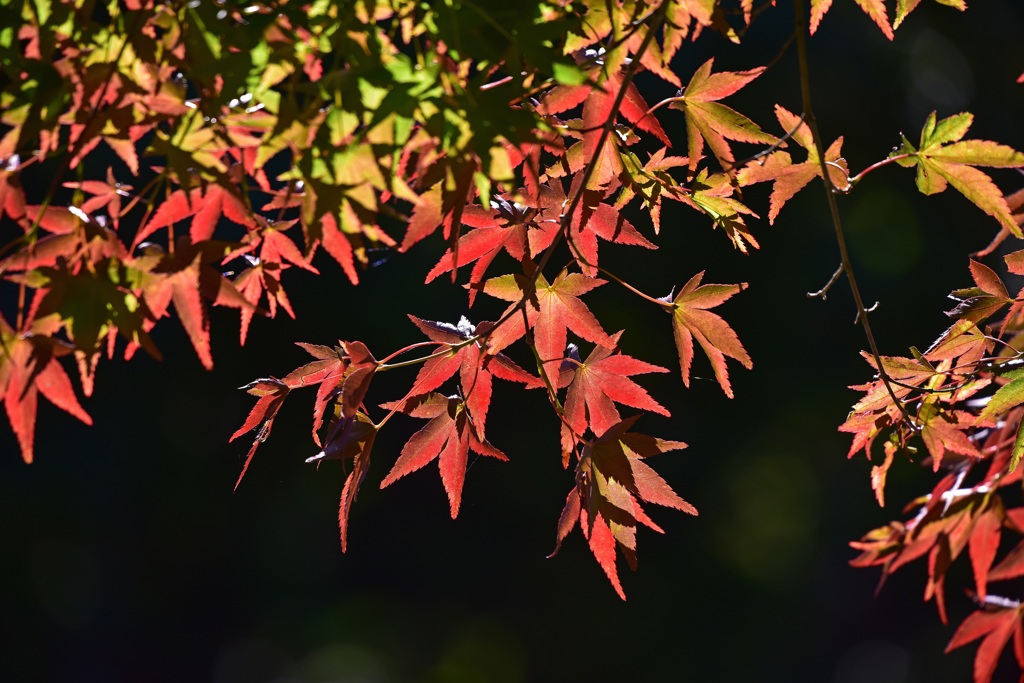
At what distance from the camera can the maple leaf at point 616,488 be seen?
902mm

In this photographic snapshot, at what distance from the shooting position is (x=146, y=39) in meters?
0.69

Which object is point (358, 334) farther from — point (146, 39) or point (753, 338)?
point (146, 39)

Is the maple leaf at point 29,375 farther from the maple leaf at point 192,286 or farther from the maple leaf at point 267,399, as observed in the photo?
the maple leaf at point 267,399

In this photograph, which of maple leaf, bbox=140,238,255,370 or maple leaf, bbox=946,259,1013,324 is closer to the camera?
maple leaf, bbox=140,238,255,370

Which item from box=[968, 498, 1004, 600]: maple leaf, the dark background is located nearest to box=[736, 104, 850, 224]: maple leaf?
box=[968, 498, 1004, 600]: maple leaf

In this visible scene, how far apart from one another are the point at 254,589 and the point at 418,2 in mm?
4228

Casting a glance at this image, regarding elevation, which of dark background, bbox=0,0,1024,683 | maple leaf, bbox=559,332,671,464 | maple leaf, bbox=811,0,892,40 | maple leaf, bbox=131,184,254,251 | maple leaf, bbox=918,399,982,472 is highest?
maple leaf, bbox=811,0,892,40

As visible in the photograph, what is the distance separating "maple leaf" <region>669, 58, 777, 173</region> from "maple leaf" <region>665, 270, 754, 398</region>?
0.13 meters

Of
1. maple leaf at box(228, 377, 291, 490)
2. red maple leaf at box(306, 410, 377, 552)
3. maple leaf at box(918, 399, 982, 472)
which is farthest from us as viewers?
maple leaf at box(918, 399, 982, 472)

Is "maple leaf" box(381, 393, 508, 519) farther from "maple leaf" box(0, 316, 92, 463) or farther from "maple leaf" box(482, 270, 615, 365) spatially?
"maple leaf" box(0, 316, 92, 463)

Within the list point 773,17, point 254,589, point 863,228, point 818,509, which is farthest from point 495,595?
point 773,17

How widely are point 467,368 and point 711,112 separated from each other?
0.35 m

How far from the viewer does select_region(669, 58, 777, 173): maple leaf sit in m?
0.87

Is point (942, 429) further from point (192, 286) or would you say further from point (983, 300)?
point (192, 286)
